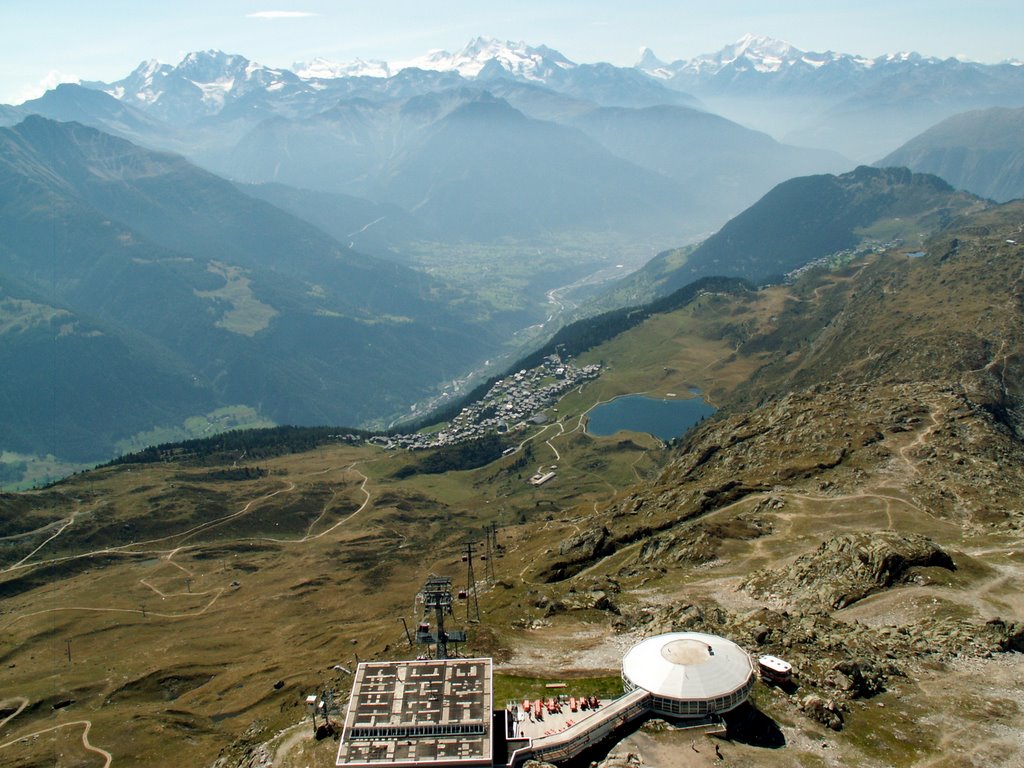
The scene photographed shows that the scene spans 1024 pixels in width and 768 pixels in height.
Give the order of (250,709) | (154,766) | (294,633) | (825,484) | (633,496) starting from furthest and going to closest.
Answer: (633,496)
(294,633)
(825,484)
(250,709)
(154,766)

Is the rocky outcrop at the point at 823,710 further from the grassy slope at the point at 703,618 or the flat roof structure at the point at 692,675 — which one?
the flat roof structure at the point at 692,675

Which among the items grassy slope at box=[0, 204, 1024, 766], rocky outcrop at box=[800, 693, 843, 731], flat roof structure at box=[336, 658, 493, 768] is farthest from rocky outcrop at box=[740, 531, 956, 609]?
flat roof structure at box=[336, 658, 493, 768]

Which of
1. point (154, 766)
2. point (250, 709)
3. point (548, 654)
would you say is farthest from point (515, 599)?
point (154, 766)

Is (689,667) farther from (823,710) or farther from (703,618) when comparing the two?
(703,618)

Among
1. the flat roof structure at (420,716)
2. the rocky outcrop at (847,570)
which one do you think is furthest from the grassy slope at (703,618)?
the flat roof structure at (420,716)

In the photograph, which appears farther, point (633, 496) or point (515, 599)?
point (633, 496)

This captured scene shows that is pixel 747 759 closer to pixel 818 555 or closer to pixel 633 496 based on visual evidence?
pixel 818 555

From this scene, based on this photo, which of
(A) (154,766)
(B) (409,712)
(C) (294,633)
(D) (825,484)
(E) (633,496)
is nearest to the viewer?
(B) (409,712)
